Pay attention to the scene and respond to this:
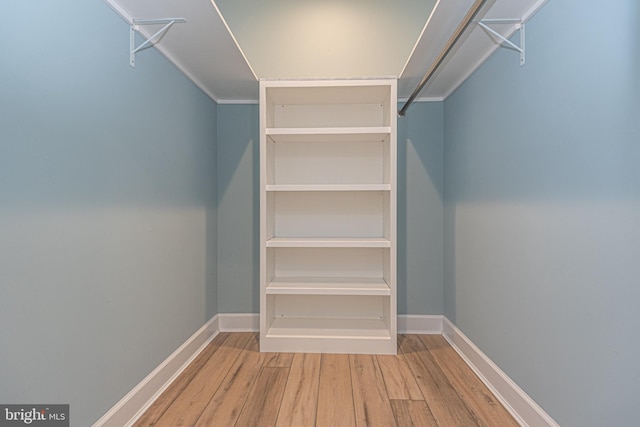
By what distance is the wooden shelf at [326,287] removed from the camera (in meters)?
2.21

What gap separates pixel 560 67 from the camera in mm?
1237

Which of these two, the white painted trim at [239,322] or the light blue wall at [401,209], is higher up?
the light blue wall at [401,209]

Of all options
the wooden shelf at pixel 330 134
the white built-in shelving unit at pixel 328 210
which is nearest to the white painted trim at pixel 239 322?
the white built-in shelving unit at pixel 328 210

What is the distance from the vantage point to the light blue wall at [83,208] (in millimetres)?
972

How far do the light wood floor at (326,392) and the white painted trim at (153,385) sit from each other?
0.04 m

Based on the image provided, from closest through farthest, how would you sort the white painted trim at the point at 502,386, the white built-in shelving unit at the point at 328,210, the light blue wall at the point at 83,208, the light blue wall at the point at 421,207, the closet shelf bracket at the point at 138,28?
1. the light blue wall at the point at 83,208
2. the white painted trim at the point at 502,386
3. the closet shelf bracket at the point at 138,28
4. the white built-in shelving unit at the point at 328,210
5. the light blue wall at the point at 421,207

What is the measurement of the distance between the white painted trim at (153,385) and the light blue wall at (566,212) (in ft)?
5.66

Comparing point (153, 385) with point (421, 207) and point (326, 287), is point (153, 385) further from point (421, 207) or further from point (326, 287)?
point (421, 207)

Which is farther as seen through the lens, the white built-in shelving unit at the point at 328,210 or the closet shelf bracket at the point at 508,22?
the white built-in shelving unit at the point at 328,210

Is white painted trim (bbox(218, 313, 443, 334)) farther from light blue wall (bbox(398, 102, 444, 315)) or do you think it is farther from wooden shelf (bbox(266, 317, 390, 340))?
wooden shelf (bbox(266, 317, 390, 340))

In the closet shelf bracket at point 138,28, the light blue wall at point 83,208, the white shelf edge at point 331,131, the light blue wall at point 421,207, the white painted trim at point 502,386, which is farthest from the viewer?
the light blue wall at point 421,207

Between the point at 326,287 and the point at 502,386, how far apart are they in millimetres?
1097

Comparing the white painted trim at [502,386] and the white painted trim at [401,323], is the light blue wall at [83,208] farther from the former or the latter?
the white painted trim at [502,386]

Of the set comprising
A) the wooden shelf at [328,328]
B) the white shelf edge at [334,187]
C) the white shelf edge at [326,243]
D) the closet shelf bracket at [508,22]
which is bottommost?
the wooden shelf at [328,328]
